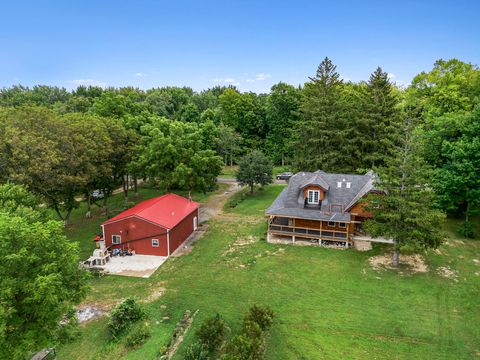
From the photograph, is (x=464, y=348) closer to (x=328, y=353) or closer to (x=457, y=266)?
(x=328, y=353)

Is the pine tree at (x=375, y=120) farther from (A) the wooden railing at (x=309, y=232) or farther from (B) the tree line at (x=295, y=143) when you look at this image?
(A) the wooden railing at (x=309, y=232)

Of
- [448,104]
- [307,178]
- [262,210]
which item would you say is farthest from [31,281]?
[448,104]

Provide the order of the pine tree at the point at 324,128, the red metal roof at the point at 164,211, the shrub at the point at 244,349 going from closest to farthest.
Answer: the shrub at the point at 244,349 → the red metal roof at the point at 164,211 → the pine tree at the point at 324,128

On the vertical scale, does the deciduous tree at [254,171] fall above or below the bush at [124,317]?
above

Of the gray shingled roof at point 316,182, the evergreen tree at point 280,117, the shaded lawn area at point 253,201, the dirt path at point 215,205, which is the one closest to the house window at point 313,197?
the gray shingled roof at point 316,182

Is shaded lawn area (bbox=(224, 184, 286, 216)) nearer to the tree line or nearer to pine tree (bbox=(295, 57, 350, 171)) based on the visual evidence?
the tree line

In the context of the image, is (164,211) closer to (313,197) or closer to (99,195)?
(313,197)
